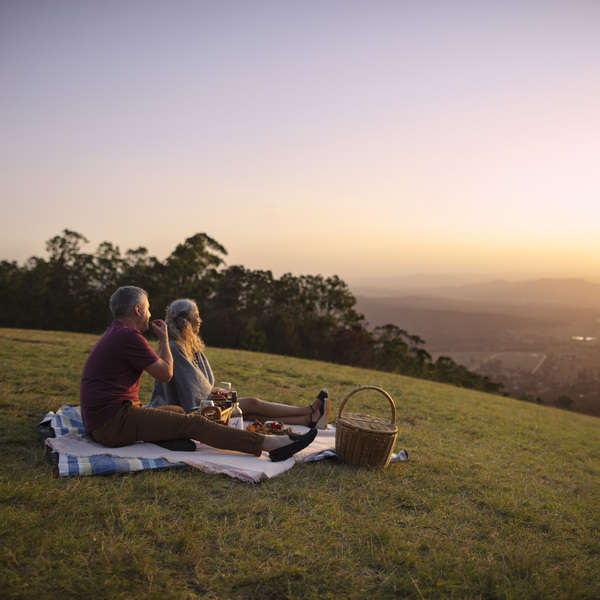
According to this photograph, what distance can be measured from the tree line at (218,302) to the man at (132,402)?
2467 centimetres

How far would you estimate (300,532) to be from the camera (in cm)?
332

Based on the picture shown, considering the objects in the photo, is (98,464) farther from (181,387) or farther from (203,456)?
(181,387)

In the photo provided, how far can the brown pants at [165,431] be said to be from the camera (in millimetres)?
4402

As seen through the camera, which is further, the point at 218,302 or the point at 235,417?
the point at 218,302

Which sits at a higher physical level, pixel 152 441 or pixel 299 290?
pixel 299 290

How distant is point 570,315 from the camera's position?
225ft

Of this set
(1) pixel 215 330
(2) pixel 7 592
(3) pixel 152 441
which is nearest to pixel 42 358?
(3) pixel 152 441

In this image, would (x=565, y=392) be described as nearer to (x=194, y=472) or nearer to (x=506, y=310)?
(x=194, y=472)

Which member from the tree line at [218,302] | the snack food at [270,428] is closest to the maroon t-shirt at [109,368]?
the snack food at [270,428]

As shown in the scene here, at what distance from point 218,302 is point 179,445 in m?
30.7

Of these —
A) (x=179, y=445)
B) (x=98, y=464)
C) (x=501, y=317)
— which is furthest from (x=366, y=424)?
(x=501, y=317)

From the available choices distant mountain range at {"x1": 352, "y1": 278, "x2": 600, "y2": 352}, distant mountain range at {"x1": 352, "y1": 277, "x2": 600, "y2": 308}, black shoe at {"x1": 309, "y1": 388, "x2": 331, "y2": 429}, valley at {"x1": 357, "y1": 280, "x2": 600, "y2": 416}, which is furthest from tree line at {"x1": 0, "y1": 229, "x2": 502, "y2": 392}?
distant mountain range at {"x1": 352, "y1": 277, "x2": 600, "y2": 308}

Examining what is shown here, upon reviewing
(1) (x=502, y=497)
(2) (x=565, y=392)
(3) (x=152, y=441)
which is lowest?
(2) (x=565, y=392)

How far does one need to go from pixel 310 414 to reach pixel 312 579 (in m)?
3.24
